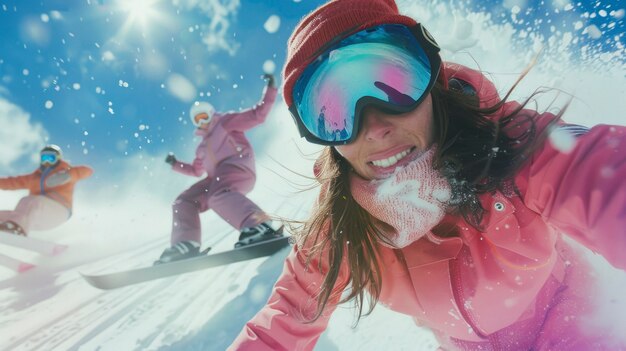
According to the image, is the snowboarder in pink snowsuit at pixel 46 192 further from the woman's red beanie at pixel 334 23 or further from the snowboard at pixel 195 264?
the woman's red beanie at pixel 334 23

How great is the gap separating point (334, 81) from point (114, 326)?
2683 mm

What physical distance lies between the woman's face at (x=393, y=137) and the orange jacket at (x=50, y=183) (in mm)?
7390

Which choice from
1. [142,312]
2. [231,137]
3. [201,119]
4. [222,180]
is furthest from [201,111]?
[142,312]

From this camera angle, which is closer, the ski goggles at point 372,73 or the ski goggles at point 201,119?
the ski goggles at point 372,73

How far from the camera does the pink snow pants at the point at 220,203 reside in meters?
3.85

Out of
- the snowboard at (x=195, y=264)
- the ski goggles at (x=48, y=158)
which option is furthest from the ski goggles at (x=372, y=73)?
the ski goggles at (x=48, y=158)

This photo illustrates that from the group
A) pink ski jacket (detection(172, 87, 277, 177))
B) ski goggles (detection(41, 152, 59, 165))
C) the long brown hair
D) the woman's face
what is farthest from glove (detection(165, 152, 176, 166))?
the woman's face

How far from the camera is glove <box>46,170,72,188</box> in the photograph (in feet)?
21.7

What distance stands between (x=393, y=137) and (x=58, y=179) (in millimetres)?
7541

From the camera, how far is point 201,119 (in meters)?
5.39

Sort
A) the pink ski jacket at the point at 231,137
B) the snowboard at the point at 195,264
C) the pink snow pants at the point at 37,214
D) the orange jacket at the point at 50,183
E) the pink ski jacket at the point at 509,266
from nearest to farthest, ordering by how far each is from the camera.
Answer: the pink ski jacket at the point at 509,266 < the snowboard at the point at 195,264 < the pink ski jacket at the point at 231,137 < the pink snow pants at the point at 37,214 < the orange jacket at the point at 50,183

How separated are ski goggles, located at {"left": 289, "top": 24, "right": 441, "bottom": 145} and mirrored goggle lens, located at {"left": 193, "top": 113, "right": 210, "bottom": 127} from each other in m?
4.46

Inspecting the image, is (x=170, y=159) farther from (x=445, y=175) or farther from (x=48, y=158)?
(x=445, y=175)

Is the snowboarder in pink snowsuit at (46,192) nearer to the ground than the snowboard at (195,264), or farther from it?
farther from it
